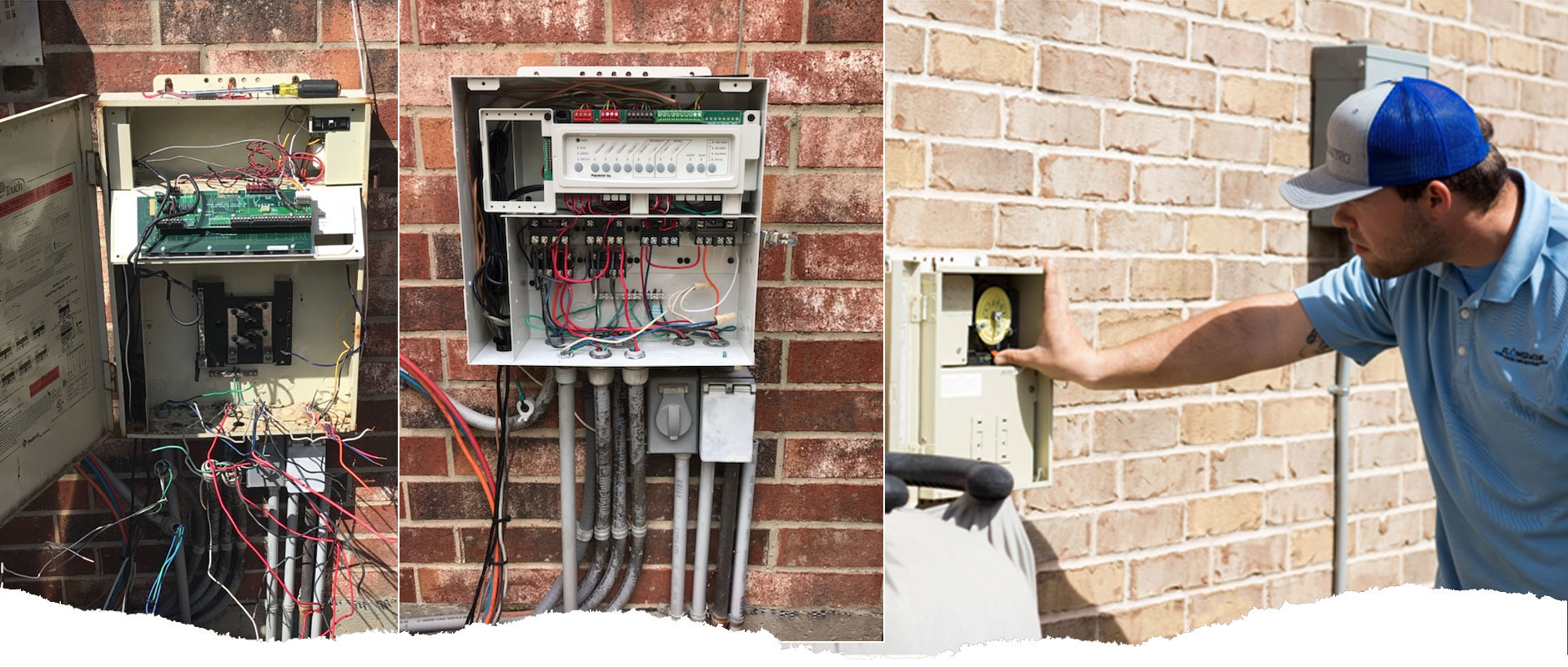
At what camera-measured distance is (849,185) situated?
1.73 m

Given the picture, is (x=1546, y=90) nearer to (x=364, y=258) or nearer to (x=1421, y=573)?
(x=1421, y=573)

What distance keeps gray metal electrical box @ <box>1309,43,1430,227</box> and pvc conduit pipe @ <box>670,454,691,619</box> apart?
1545 millimetres

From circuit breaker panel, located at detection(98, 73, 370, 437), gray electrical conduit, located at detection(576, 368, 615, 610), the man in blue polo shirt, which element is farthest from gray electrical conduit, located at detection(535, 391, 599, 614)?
the man in blue polo shirt

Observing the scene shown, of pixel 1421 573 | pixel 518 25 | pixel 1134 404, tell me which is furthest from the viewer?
pixel 1421 573

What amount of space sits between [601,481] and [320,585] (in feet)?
2.25

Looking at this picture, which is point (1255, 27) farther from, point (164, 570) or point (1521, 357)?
point (164, 570)

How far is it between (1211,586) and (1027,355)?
0.83 meters

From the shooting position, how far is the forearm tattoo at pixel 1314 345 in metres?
1.87

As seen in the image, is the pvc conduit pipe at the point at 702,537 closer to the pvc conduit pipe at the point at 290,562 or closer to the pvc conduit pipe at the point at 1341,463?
the pvc conduit pipe at the point at 290,562

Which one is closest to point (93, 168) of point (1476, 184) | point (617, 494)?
point (617, 494)

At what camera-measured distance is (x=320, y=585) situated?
76.7 inches

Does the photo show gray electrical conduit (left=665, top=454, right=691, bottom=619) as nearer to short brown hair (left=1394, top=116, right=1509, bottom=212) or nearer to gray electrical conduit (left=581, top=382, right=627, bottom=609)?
gray electrical conduit (left=581, top=382, right=627, bottom=609)

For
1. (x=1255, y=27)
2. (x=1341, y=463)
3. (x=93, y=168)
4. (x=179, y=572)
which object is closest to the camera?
(x=93, y=168)

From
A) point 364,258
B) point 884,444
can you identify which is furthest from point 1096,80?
point 364,258
